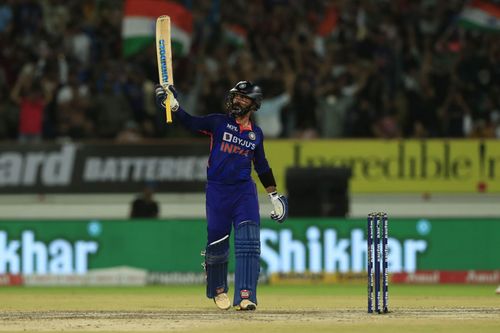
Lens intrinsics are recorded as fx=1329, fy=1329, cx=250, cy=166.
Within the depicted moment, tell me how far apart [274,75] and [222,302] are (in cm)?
1134

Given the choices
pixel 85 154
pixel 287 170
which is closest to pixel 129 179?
pixel 85 154

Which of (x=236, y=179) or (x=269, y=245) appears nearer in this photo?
(x=236, y=179)

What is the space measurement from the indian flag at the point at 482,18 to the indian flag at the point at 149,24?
540 cm

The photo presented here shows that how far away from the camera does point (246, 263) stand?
1359 cm

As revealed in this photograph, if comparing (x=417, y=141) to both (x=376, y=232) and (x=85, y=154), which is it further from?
(x=376, y=232)

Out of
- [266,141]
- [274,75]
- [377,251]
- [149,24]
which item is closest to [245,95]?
[377,251]

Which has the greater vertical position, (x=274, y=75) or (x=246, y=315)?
(x=274, y=75)

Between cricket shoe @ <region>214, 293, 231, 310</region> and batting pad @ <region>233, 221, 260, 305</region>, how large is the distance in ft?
0.73

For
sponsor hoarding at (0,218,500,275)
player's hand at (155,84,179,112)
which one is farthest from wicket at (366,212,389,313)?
sponsor hoarding at (0,218,500,275)

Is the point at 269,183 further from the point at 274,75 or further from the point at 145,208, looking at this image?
the point at 274,75

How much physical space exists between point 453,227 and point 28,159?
782 centimetres

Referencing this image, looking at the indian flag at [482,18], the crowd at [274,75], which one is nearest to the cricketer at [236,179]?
the crowd at [274,75]

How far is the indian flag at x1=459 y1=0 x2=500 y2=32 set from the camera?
25906 mm

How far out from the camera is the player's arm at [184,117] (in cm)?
1356
